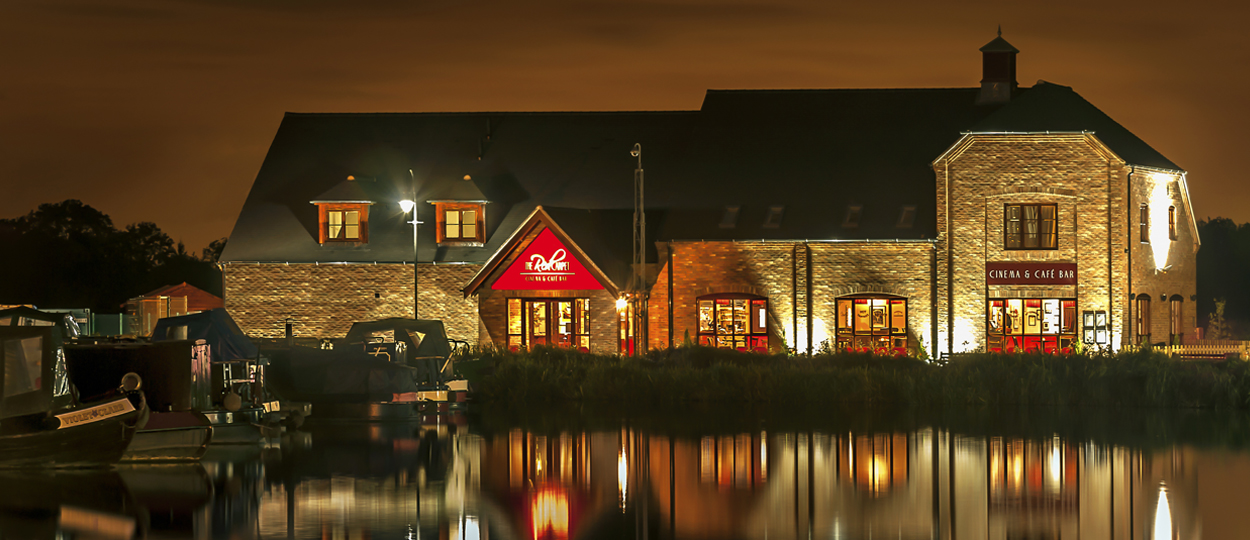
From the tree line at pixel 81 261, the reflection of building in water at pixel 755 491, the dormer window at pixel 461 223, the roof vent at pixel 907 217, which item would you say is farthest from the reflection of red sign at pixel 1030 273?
the tree line at pixel 81 261

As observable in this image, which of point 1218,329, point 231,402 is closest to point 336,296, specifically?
point 231,402

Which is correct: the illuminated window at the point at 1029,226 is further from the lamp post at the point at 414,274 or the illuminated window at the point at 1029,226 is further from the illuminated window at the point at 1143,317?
the lamp post at the point at 414,274

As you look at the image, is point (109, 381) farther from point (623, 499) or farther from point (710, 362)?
→ point (710, 362)

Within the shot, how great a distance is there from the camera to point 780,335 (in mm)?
43781

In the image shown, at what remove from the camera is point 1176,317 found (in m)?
45.0

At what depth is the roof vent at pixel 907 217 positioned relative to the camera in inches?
1725

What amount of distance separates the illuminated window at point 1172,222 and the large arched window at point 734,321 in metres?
13.2

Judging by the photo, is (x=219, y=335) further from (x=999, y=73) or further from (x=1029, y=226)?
(x=999, y=73)

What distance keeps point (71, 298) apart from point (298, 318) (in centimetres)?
4380

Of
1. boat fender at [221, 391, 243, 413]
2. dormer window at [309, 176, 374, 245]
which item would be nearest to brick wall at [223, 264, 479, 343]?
dormer window at [309, 176, 374, 245]

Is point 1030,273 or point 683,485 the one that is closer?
point 683,485

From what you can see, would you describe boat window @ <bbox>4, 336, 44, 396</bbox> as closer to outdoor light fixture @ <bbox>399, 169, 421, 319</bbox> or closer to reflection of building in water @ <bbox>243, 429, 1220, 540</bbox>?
reflection of building in water @ <bbox>243, 429, 1220, 540</bbox>

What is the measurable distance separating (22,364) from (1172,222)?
3607 centimetres

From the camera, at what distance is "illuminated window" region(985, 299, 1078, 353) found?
42.5 meters
